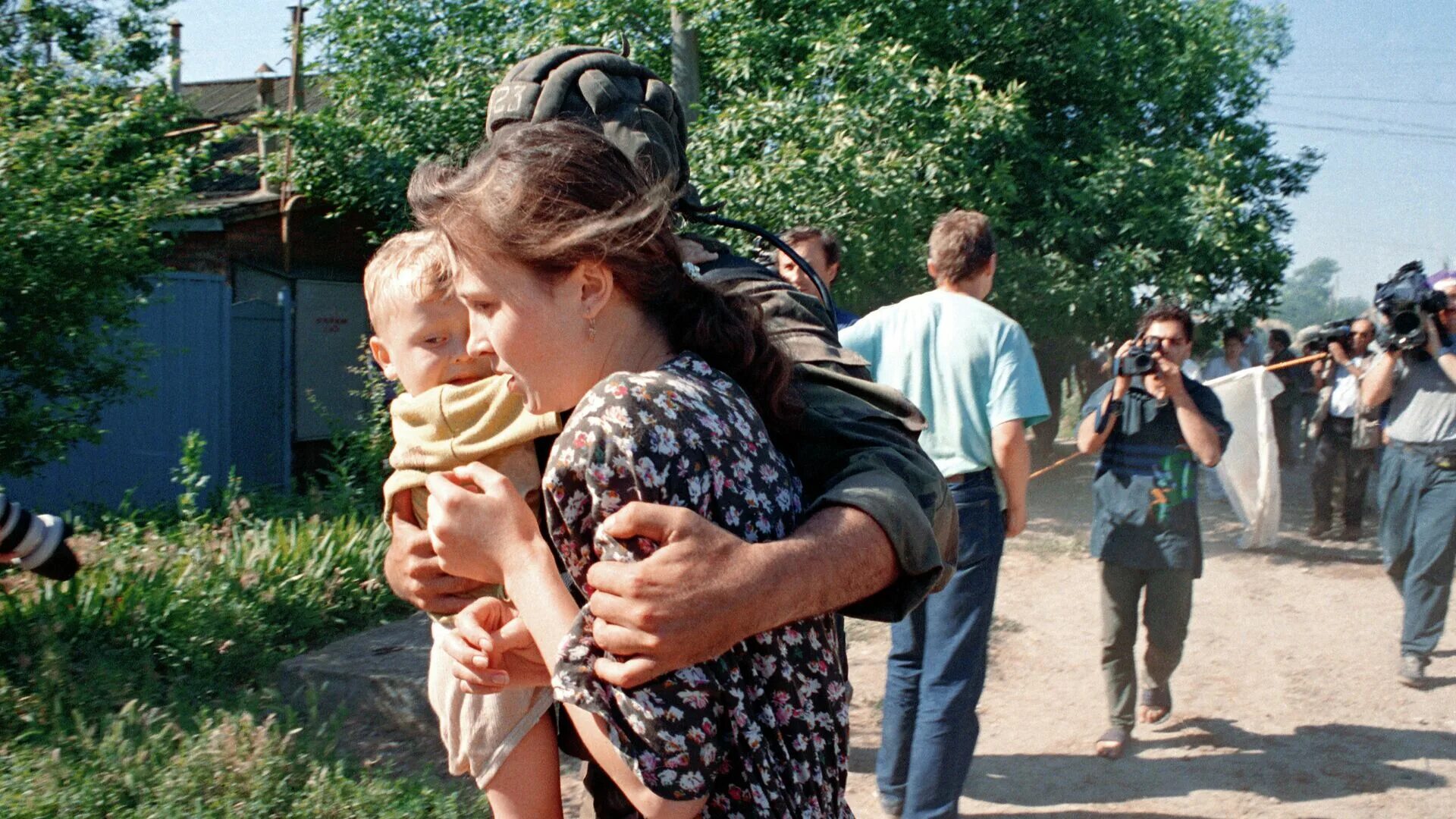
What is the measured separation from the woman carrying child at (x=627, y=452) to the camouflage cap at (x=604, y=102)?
1.09 feet

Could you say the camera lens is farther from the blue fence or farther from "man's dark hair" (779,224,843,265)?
the blue fence

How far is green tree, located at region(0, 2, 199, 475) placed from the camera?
558 cm

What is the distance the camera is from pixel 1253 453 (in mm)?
7898

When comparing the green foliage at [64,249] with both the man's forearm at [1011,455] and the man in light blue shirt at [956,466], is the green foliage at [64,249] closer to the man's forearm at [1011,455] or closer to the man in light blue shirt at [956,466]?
the man in light blue shirt at [956,466]

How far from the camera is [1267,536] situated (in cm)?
796

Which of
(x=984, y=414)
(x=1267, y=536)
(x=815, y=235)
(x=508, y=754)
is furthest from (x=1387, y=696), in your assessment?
(x=508, y=754)

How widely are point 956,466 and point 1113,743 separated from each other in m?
1.76

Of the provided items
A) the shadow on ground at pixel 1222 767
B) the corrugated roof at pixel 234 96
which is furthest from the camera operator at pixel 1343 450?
the corrugated roof at pixel 234 96

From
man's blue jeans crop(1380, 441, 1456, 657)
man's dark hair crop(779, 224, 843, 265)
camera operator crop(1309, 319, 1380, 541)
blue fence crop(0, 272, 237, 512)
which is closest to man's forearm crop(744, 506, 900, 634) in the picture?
man's dark hair crop(779, 224, 843, 265)

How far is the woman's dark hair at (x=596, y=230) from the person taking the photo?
52.2 inches

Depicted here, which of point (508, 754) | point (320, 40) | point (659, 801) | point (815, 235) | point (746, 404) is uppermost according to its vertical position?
point (320, 40)

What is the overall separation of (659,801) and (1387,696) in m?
6.01

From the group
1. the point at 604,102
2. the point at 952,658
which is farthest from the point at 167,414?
the point at 604,102

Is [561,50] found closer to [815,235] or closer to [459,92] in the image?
[815,235]
